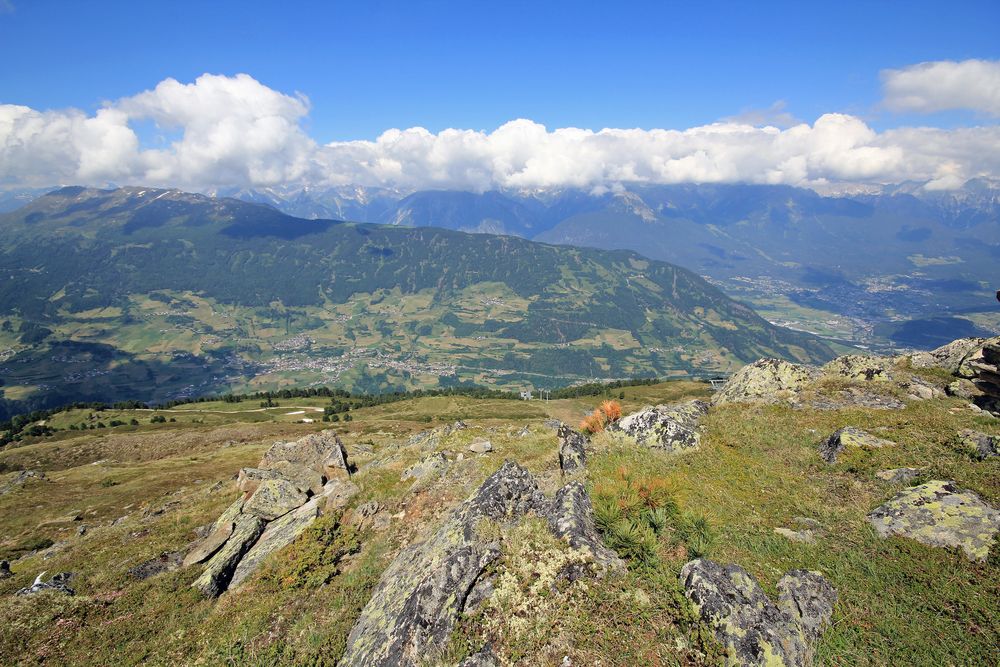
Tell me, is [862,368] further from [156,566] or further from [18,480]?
[18,480]

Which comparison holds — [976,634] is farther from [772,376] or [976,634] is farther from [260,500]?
[260,500]

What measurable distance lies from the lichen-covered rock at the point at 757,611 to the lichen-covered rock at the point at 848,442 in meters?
11.7

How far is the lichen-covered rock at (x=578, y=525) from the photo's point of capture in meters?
13.8

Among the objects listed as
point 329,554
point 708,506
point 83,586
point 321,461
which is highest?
point 708,506

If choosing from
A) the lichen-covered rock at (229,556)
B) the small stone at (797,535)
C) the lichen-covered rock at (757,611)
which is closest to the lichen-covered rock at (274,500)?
the lichen-covered rock at (229,556)

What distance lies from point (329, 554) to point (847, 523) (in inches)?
809

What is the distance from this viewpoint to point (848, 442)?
72.9 feet

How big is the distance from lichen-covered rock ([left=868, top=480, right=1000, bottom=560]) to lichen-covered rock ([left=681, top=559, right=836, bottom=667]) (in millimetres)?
5196

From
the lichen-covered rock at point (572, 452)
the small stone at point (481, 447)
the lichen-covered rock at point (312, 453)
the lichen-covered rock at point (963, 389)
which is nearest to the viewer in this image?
the lichen-covered rock at point (572, 452)

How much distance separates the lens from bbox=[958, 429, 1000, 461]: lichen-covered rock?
19.2 meters

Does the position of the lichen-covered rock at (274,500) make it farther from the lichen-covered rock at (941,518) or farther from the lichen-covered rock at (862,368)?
the lichen-covered rock at (862,368)

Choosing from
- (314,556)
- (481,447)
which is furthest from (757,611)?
(481,447)

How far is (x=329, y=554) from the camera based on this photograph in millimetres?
18578

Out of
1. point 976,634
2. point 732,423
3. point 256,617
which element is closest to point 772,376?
point 732,423
